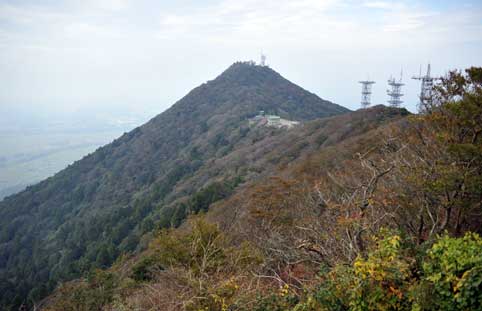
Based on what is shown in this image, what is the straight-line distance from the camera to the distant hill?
3662 centimetres

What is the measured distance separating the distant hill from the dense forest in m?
13.2

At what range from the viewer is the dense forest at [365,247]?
4.90m

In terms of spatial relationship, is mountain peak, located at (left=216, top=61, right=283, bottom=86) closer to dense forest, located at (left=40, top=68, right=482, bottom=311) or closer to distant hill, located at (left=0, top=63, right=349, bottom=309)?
distant hill, located at (left=0, top=63, right=349, bottom=309)

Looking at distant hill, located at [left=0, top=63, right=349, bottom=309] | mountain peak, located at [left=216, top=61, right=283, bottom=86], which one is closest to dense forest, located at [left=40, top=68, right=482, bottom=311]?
distant hill, located at [left=0, top=63, right=349, bottom=309]

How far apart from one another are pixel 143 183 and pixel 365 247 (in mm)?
54655

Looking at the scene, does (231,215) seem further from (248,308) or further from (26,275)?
(26,275)

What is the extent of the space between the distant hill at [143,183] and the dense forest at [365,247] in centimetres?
1319

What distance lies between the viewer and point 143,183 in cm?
5875

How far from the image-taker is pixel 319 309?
210 inches

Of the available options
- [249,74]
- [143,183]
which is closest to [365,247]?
[143,183]

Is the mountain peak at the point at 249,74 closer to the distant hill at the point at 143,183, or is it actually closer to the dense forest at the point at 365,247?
the distant hill at the point at 143,183

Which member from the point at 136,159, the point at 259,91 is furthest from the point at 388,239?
the point at 259,91

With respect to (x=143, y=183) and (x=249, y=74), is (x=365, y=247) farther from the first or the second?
(x=249, y=74)

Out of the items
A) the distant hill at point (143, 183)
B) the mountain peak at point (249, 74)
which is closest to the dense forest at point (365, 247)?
the distant hill at point (143, 183)
